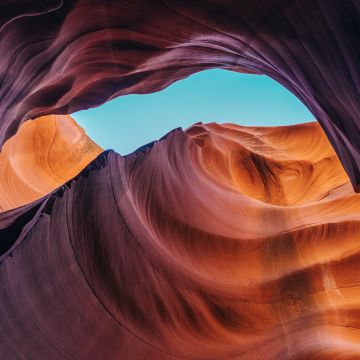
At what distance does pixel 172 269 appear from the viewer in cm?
424

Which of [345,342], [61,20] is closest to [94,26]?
[61,20]

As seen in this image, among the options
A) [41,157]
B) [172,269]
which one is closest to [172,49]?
[172,269]

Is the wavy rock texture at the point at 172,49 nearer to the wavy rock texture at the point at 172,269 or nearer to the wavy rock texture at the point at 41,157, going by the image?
the wavy rock texture at the point at 172,269

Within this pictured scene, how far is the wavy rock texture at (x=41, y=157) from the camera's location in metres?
8.82

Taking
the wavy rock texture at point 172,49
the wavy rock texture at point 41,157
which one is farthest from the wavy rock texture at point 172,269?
the wavy rock texture at point 41,157

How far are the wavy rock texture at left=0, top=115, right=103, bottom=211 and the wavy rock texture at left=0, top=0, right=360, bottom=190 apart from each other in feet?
14.0

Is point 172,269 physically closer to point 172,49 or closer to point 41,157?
point 172,49

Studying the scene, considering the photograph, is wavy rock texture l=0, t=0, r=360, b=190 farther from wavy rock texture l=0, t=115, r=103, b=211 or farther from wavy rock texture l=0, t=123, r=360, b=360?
→ wavy rock texture l=0, t=115, r=103, b=211

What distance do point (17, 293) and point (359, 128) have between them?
2.61m

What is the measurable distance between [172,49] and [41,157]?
680 cm

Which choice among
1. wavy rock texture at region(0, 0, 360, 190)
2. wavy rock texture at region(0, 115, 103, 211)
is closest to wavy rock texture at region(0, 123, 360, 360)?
wavy rock texture at region(0, 0, 360, 190)

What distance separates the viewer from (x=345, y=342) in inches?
156

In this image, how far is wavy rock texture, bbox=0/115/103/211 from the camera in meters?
8.82

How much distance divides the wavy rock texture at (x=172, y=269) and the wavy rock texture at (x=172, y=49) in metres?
0.96
